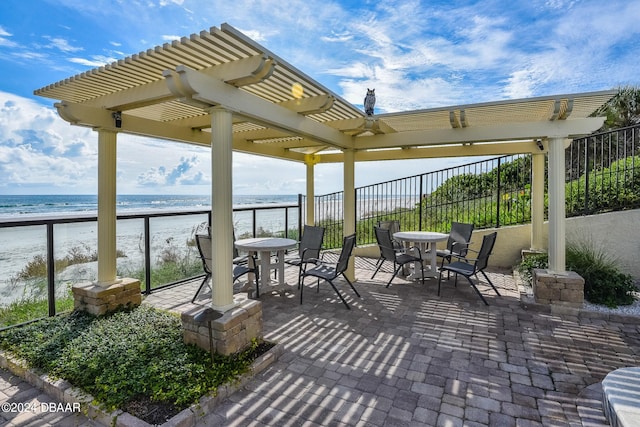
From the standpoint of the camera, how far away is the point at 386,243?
17.8 ft

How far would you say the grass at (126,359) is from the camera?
7.18 feet

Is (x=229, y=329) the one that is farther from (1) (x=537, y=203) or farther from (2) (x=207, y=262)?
(1) (x=537, y=203)

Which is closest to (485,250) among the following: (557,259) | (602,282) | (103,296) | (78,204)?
(557,259)

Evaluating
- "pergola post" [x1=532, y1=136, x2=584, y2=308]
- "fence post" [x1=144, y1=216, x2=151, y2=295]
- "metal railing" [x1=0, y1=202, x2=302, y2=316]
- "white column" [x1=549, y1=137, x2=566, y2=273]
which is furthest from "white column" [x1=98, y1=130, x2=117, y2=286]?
"white column" [x1=549, y1=137, x2=566, y2=273]

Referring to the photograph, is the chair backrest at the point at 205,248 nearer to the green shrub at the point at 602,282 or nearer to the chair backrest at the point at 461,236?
the chair backrest at the point at 461,236

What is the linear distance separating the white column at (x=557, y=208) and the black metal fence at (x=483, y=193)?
222 centimetres

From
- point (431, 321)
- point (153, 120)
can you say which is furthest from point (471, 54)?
point (153, 120)

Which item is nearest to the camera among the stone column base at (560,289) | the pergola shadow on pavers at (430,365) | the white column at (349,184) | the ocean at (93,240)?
the pergola shadow on pavers at (430,365)

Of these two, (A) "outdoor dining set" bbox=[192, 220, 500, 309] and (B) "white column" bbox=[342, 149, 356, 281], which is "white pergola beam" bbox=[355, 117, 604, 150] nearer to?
(B) "white column" bbox=[342, 149, 356, 281]

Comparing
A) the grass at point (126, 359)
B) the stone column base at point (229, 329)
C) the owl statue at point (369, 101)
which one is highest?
the owl statue at point (369, 101)

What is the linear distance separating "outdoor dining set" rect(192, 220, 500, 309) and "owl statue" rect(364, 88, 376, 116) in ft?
5.82

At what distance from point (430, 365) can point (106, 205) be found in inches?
148

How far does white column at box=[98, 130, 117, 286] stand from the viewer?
141 inches

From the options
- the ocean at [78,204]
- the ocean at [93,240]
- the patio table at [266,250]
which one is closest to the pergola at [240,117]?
the ocean at [93,240]
